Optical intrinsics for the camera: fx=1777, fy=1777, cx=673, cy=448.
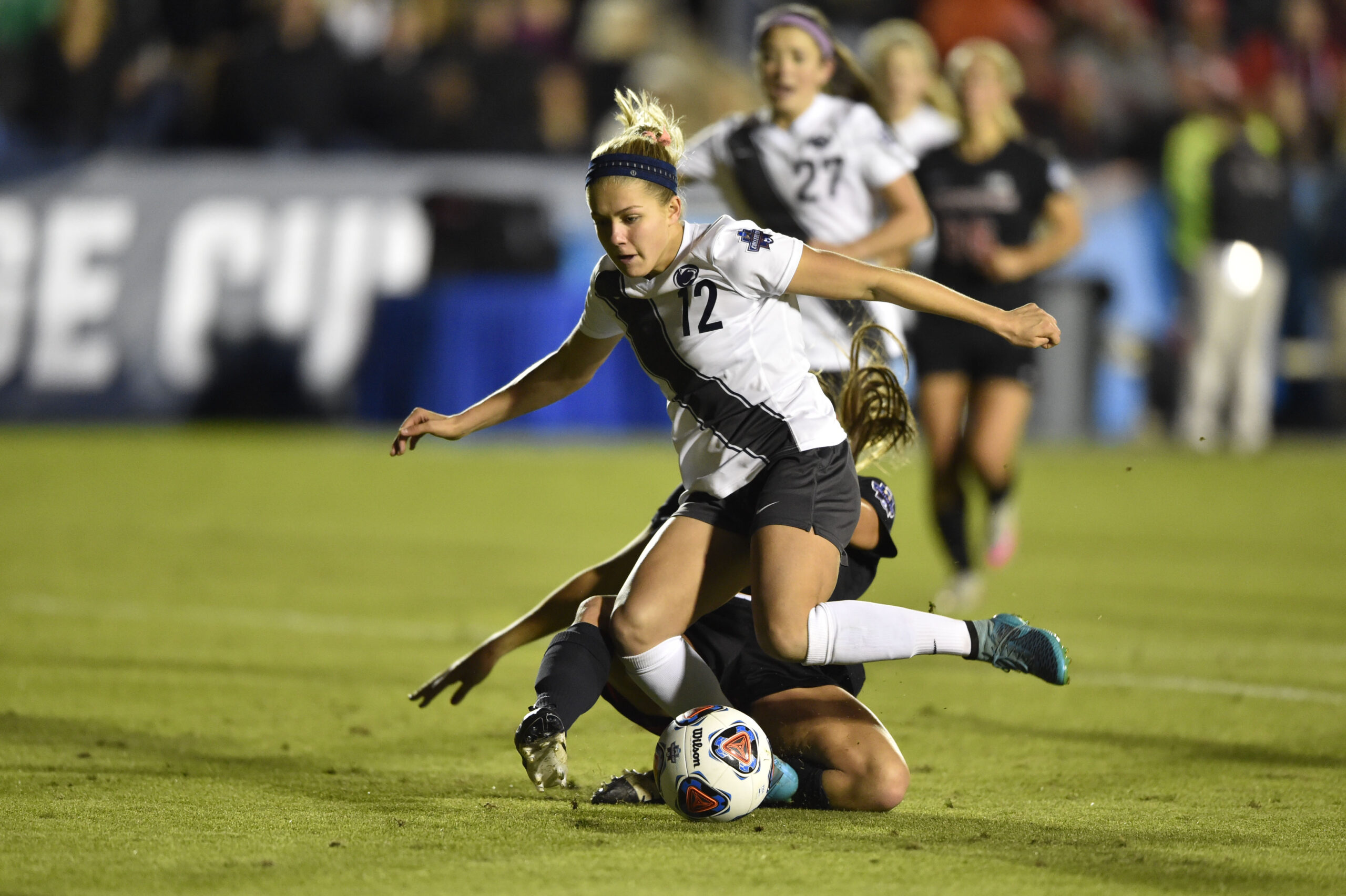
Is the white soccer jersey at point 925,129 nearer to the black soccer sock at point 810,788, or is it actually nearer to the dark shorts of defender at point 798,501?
the dark shorts of defender at point 798,501

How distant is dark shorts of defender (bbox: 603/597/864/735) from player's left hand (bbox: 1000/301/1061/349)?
984mm

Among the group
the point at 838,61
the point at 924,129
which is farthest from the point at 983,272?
the point at 924,129

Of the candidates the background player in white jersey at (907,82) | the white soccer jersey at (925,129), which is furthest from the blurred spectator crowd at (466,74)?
the background player in white jersey at (907,82)

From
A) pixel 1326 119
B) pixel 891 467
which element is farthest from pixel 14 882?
pixel 1326 119

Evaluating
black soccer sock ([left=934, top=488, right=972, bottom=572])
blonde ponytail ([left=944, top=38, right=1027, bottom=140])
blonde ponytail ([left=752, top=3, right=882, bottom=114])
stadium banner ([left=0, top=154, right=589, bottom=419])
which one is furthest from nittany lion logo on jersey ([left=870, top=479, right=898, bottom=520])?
stadium banner ([left=0, top=154, right=589, bottom=419])

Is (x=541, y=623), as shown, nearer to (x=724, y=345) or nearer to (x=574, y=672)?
(x=574, y=672)

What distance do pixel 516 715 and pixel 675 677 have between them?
134 centimetres

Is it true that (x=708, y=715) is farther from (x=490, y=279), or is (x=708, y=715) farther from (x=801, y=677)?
(x=490, y=279)

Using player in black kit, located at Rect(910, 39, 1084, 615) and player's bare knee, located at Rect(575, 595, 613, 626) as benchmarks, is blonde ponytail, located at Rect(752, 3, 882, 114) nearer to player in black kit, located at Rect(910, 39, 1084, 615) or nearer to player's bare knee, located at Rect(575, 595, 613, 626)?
player in black kit, located at Rect(910, 39, 1084, 615)

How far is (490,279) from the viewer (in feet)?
49.0

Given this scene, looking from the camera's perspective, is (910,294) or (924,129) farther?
(924,129)

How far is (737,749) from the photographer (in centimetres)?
411

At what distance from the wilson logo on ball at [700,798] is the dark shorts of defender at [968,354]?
14.0 feet

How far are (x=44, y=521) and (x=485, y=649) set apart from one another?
6.20 meters
